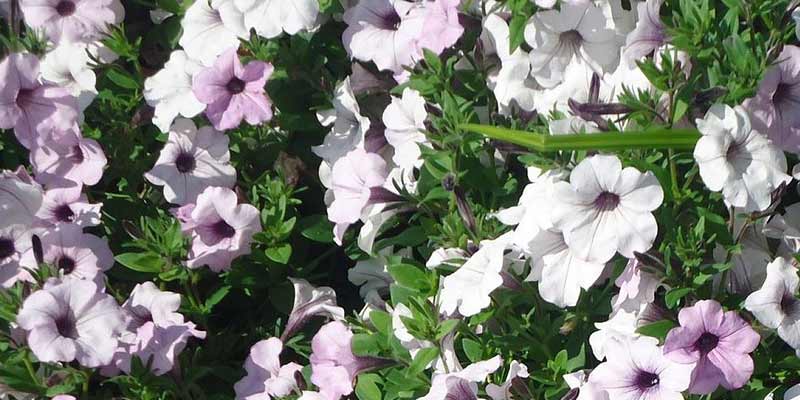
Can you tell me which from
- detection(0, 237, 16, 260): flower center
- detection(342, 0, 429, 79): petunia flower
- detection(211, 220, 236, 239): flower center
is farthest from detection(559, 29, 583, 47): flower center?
detection(0, 237, 16, 260): flower center

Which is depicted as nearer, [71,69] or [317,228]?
[317,228]

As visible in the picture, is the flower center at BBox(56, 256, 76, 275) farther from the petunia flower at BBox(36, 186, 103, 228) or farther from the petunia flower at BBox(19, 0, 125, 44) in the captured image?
the petunia flower at BBox(19, 0, 125, 44)

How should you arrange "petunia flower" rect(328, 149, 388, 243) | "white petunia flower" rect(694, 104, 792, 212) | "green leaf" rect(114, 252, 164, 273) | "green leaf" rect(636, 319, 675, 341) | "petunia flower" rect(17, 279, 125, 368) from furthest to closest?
1. "green leaf" rect(114, 252, 164, 273)
2. "petunia flower" rect(328, 149, 388, 243)
3. "petunia flower" rect(17, 279, 125, 368)
4. "green leaf" rect(636, 319, 675, 341)
5. "white petunia flower" rect(694, 104, 792, 212)

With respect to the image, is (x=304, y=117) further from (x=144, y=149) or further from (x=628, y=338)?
(x=628, y=338)

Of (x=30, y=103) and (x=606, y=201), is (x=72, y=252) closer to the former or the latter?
(x=30, y=103)

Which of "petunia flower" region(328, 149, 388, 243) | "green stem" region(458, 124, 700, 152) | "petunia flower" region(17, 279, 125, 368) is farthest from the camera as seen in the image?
"petunia flower" region(328, 149, 388, 243)

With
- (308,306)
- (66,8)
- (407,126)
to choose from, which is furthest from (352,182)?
(66,8)

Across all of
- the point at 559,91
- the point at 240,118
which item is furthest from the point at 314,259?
the point at 559,91
